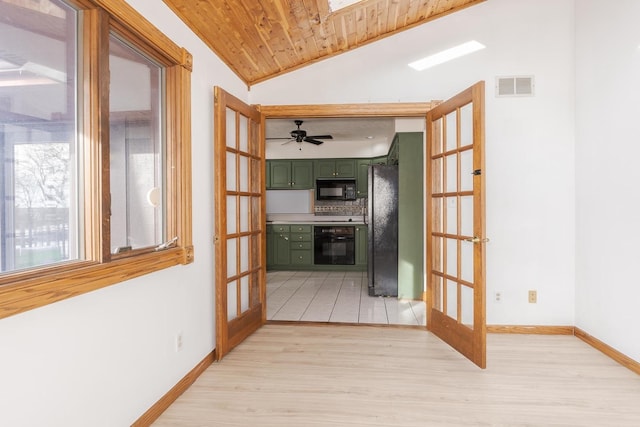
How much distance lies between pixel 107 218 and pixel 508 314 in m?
3.24

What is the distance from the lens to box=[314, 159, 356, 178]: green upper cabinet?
7.24 m

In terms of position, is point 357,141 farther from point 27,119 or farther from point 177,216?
point 27,119

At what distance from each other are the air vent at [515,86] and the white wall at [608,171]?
15.2 inches

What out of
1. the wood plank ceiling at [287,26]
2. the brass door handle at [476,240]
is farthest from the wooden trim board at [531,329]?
the wood plank ceiling at [287,26]

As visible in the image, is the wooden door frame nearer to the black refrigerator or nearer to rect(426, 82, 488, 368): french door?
rect(426, 82, 488, 368): french door

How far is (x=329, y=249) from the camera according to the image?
6.87 meters

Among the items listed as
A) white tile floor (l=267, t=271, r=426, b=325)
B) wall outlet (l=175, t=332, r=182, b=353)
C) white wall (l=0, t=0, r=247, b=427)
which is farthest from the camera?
white tile floor (l=267, t=271, r=426, b=325)

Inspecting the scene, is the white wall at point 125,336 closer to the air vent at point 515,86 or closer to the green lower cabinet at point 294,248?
the air vent at point 515,86

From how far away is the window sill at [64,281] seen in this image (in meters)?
1.21

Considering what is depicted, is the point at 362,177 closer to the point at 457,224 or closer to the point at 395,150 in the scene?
the point at 395,150

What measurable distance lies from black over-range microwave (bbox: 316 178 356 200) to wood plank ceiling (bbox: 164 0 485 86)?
3.72 meters

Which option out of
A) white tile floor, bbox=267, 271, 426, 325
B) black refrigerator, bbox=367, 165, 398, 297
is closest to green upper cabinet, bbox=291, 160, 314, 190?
white tile floor, bbox=267, 271, 426, 325

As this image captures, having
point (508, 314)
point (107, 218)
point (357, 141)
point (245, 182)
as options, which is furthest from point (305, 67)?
point (357, 141)

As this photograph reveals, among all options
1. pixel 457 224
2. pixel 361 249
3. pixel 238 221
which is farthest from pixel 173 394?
pixel 361 249
